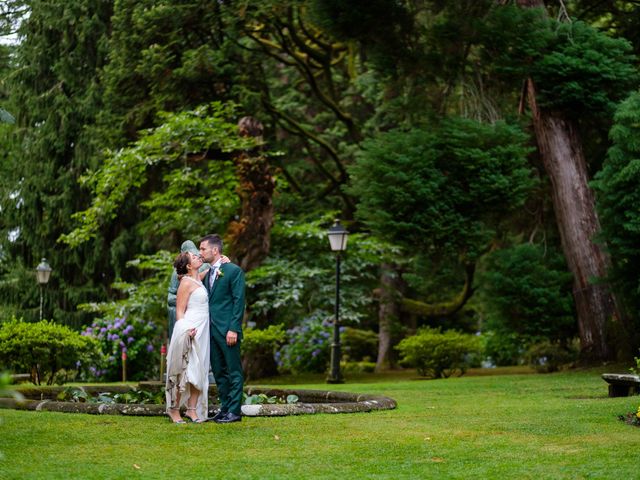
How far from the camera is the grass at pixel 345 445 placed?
6.60 m

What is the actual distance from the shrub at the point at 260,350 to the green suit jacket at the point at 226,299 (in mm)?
10684

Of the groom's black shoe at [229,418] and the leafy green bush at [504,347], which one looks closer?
the groom's black shoe at [229,418]

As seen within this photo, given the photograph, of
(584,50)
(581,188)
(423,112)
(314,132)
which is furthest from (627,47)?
(314,132)

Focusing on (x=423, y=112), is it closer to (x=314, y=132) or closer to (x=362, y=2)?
(x=362, y=2)

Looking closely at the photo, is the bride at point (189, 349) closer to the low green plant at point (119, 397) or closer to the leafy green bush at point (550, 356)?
the low green plant at point (119, 397)

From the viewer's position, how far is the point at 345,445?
25.9 feet

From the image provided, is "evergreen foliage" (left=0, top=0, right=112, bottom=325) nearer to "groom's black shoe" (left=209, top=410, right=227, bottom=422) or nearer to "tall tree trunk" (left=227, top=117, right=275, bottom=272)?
"tall tree trunk" (left=227, top=117, right=275, bottom=272)

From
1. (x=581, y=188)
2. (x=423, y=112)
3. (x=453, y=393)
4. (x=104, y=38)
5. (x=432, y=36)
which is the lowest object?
(x=453, y=393)

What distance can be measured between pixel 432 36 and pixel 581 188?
4.26 meters

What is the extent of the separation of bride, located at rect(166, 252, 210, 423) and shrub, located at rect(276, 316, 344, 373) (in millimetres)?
13269

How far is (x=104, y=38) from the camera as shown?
26.6 meters

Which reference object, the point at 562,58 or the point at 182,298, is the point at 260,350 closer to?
the point at 562,58

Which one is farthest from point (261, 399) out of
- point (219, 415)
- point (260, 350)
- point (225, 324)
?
point (260, 350)

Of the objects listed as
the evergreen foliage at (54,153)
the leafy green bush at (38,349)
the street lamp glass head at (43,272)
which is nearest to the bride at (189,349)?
the leafy green bush at (38,349)
